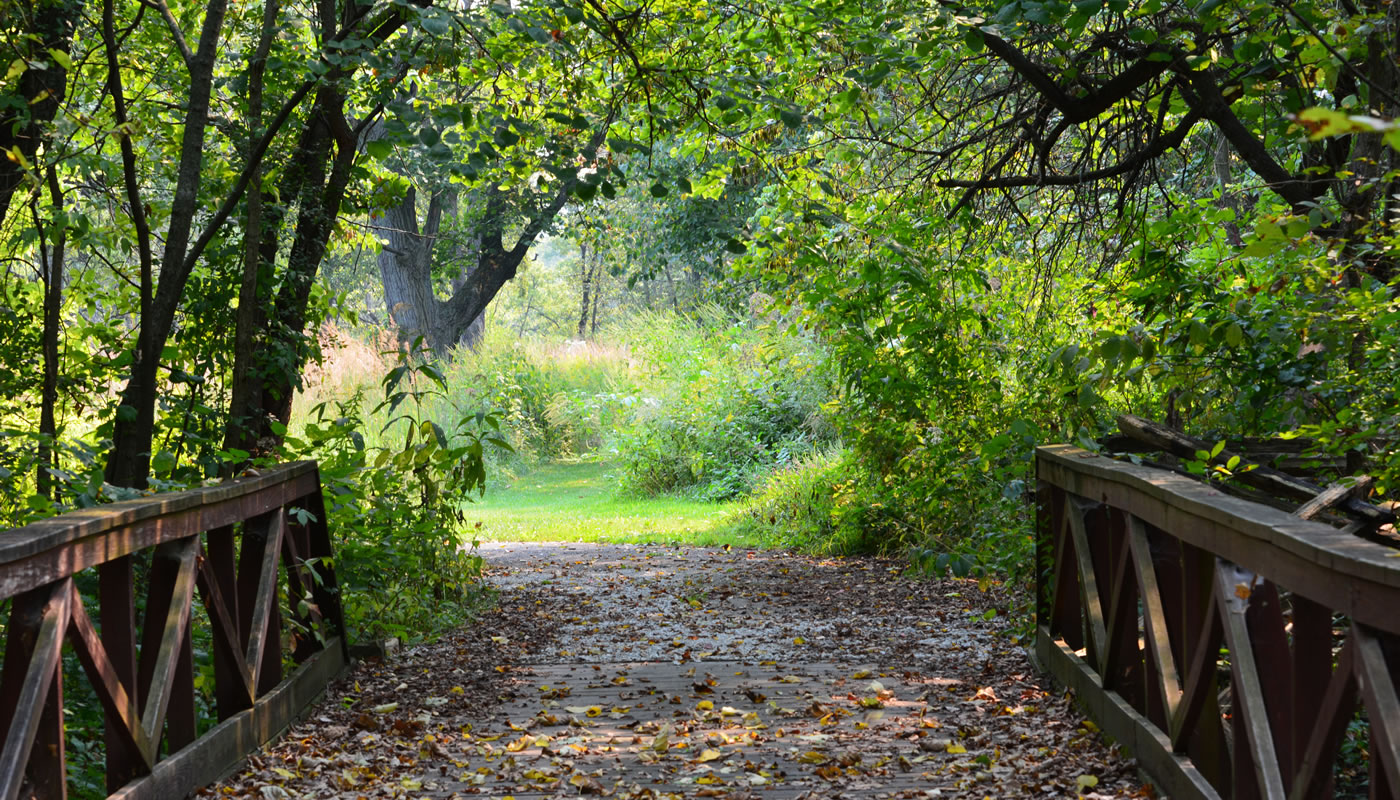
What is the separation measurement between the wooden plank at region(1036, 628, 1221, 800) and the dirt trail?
9cm

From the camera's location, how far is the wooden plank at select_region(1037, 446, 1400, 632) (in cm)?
210

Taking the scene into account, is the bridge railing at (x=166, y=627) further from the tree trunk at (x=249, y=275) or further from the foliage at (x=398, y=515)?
the tree trunk at (x=249, y=275)

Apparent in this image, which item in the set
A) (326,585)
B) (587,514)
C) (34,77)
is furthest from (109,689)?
(587,514)

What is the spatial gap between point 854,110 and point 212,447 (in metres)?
4.36

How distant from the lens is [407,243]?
2103 centimetres

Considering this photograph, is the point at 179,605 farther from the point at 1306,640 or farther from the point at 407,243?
the point at 407,243

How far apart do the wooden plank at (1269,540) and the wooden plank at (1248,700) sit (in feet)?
0.37

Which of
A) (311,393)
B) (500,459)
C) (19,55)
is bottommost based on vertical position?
(500,459)

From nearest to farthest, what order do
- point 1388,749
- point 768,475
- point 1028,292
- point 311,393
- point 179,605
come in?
point 1388,749, point 179,605, point 1028,292, point 768,475, point 311,393

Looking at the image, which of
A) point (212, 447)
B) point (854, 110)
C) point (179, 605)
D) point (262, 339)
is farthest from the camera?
point (854, 110)

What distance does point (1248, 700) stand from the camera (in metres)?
2.84

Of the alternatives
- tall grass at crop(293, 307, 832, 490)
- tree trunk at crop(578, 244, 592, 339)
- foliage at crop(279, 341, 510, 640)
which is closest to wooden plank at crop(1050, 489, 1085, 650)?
foliage at crop(279, 341, 510, 640)

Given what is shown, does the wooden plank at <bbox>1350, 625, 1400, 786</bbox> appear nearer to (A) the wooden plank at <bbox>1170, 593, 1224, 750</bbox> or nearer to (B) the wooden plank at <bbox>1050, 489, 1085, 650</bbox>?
(A) the wooden plank at <bbox>1170, 593, 1224, 750</bbox>

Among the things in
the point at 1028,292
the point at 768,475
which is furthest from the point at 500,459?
the point at 1028,292
